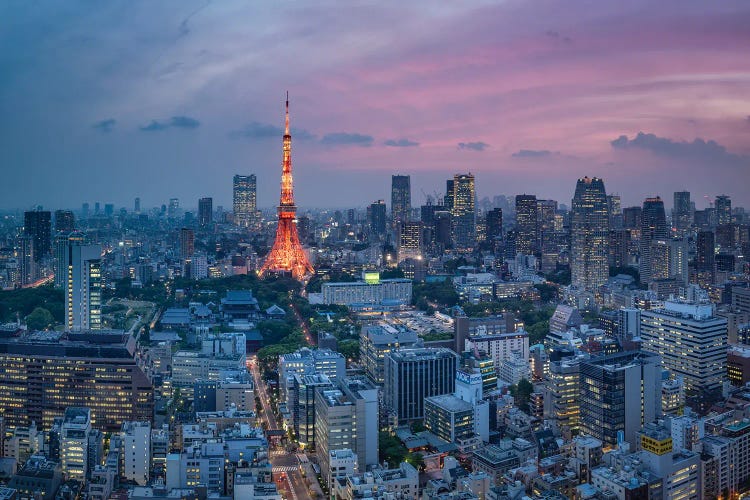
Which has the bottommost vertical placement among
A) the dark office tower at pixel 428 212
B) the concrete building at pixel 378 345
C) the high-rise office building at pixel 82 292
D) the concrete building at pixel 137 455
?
the concrete building at pixel 137 455

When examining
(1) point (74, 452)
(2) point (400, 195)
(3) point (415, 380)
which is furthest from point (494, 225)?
(1) point (74, 452)

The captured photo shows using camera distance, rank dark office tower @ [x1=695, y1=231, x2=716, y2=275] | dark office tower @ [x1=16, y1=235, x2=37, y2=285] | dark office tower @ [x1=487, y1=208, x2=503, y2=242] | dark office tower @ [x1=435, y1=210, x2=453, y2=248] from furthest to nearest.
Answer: dark office tower @ [x1=487, y1=208, x2=503, y2=242] → dark office tower @ [x1=435, y1=210, x2=453, y2=248] → dark office tower @ [x1=695, y1=231, x2=716, y2=275] → dark office tower @ [x1=16, y1=235, x2=37, y2=285]

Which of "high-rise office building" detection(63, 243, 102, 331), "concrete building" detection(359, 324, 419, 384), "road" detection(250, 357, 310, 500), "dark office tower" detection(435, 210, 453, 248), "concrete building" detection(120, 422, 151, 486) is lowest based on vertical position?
"road" detection(250, 357, 310, 500)

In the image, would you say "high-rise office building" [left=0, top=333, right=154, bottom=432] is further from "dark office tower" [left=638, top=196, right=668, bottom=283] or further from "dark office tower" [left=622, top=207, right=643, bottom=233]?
"dark office tower" [left=622, top=207, right=643, bottom=233]

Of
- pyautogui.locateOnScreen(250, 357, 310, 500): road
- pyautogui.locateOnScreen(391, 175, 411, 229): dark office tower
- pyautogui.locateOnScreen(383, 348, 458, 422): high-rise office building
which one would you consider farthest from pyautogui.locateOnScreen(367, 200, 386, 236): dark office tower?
pyautogui.locateOnScreen(250, 357, 310, 500): road

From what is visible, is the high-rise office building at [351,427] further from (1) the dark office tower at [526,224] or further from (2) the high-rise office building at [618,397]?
(1) the dark office tower at [526,224]

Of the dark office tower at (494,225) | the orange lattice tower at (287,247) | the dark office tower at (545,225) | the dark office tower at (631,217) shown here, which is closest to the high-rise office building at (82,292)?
the orange lattice tower at (287,247)

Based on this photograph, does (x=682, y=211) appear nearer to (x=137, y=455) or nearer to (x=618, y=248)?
(x=618, y=248)
